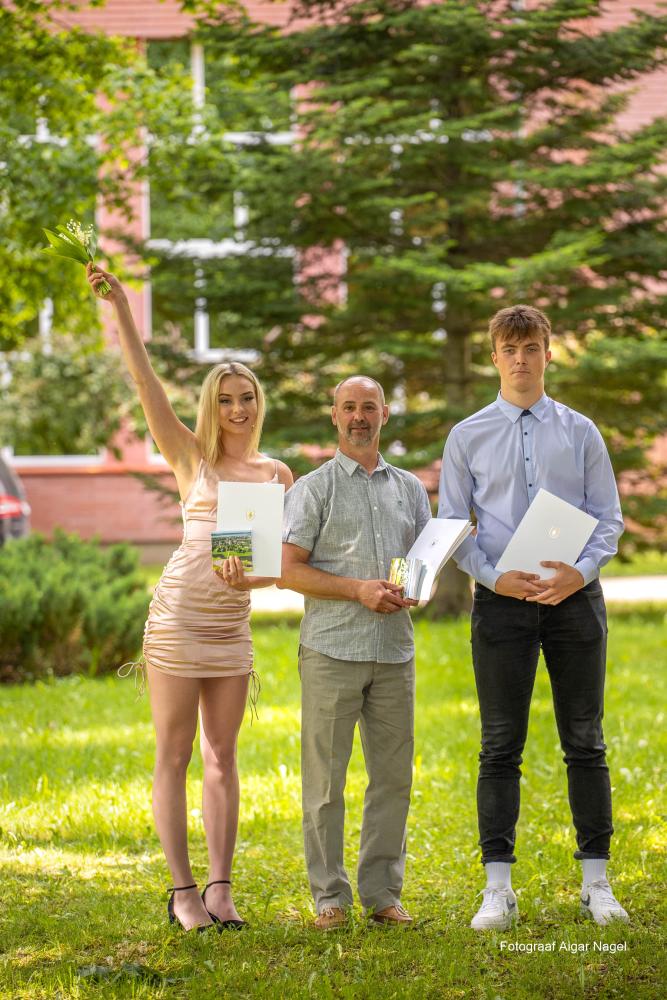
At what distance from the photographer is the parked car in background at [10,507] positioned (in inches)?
471

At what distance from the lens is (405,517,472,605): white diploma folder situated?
13.0 ft

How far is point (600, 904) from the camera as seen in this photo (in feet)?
14.2

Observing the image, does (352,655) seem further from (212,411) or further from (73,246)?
(73,246)

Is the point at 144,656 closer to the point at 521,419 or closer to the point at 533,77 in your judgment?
the point at 521,419

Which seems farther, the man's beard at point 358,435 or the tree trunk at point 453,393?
the tree trunk at point 453,393

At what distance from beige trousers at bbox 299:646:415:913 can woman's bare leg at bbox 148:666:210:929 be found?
43cm

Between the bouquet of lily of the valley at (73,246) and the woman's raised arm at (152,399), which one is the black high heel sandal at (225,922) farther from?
the bouquet of lily of the valley at (73,246)

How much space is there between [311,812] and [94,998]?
38.9 inches

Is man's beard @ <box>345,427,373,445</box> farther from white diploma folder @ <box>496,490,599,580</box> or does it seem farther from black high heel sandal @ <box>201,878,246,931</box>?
black high heel sandal @ <box>201,878,246,931</box>

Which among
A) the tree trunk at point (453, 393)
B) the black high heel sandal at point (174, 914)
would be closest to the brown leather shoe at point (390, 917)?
the black high heel sandal at point (174, 914)

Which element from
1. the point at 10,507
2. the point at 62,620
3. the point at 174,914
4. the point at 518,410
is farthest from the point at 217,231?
the point at 174,914

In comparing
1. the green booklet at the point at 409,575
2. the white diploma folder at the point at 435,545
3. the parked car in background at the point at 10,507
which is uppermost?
the white diploma folder at the point at 435,545

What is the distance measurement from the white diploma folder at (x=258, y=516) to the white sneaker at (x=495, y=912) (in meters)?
1.47

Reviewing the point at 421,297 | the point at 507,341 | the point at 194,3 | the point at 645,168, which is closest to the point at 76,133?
the point at 194,3
